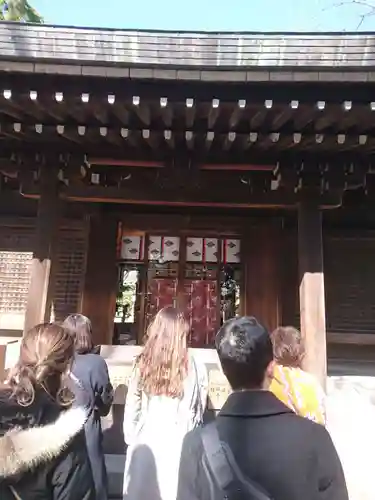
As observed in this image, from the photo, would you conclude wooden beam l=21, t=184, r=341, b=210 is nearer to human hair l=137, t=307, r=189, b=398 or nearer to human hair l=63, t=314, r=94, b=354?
human hair l=63, t=314, r=94, b=354

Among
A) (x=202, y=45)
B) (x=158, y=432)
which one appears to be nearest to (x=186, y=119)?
(x=202, y=45)

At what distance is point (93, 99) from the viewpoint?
3.94 m

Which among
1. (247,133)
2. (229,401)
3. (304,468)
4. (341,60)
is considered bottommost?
(304,468)

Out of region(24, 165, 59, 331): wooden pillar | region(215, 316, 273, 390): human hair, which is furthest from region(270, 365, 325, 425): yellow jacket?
region(24, 165, 59, 331): wooden pillar

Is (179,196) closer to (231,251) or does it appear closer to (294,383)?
(231,251)

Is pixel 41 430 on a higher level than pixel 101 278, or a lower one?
lower

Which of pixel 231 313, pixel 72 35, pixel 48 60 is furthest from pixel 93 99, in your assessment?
pixel 231 313

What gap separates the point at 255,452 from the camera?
1.16 metres

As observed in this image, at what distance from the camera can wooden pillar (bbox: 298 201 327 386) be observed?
15.8 ft

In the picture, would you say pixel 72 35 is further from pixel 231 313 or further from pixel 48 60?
pixel 231 313

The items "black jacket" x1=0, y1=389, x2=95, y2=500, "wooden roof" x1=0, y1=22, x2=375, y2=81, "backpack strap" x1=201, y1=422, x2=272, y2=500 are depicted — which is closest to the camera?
"backpack strap" x1=201, y1=422, x2=272, y2=500

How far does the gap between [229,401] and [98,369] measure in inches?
60.3

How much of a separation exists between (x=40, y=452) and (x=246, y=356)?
0.86m

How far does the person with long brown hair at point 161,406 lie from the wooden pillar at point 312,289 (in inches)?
107
